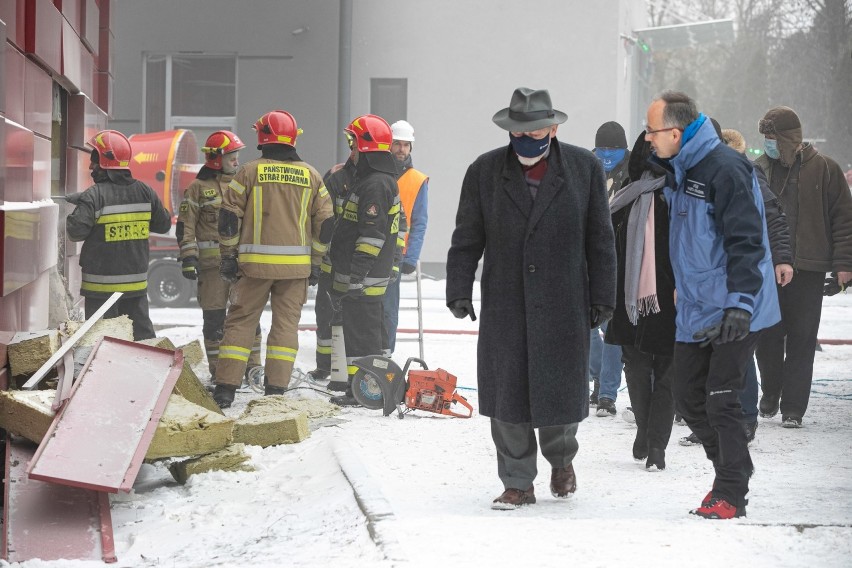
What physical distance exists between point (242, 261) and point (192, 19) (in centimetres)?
1412

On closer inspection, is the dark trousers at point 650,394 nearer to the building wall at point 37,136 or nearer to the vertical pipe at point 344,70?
the building wall at point 37,136

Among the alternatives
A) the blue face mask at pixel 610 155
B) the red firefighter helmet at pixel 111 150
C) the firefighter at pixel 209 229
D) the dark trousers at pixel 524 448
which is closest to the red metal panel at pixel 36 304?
the red firefighter helmet at pixel 111 150

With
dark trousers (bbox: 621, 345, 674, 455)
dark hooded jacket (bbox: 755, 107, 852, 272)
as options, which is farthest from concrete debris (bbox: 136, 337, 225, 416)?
dark hooded jacket (bbox: 755, 107, 852, 272)

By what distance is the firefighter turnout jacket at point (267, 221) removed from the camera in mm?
8383

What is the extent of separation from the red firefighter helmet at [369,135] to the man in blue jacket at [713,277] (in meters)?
3.41

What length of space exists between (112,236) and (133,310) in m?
0.58

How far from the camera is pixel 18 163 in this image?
6352 mm

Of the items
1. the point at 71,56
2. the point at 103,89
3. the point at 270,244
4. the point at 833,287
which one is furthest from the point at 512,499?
the point at 103,89

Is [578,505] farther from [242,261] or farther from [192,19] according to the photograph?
[192,19]

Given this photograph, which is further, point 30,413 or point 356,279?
point 356,279

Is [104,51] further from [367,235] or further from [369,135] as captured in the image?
[367,235]

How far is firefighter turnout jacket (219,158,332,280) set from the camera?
8383 millimetres

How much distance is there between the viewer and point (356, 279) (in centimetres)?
864

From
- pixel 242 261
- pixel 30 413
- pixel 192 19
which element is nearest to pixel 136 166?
pixel 192 19
